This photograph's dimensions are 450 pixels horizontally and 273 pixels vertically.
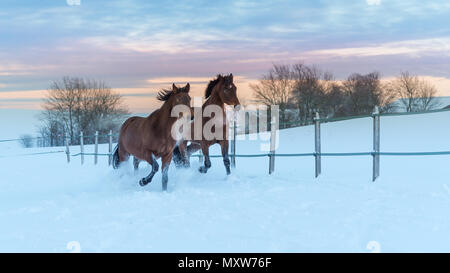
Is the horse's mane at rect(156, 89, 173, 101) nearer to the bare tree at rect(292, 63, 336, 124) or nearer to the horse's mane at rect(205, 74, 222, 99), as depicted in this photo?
the horse's mane at rect(205, 74, 222, 99)

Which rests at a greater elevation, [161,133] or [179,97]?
[179,97]

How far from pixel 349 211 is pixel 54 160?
1618cm

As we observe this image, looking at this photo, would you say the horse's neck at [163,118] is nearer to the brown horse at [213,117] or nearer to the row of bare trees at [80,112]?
the brown horse at [213,117]

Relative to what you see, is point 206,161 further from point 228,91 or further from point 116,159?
point 116,159

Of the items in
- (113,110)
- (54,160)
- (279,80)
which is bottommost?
(54,160)

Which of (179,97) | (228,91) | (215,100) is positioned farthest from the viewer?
(215,100)

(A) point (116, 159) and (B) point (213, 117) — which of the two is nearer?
(B) point (213, 117)

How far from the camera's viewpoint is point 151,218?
186 inches

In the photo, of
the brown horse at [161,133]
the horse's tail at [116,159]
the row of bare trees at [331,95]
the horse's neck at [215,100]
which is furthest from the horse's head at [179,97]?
the row of bare trees at [331,95]

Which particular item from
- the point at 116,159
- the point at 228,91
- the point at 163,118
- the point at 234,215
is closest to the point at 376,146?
the point at 228,91

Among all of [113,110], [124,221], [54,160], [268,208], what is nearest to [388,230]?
[268,208]

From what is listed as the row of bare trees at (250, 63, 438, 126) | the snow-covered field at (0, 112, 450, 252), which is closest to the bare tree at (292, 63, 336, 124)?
the row of bare trees at (250, 63, 438, 126)
